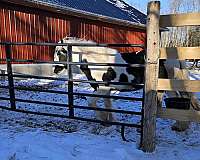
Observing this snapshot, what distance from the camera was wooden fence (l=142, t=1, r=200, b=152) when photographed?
419 centimetres

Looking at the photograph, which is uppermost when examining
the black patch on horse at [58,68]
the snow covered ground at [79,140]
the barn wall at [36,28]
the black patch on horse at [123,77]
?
the barn wall at [36,28]

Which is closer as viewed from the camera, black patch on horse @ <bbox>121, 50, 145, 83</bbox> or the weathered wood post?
the weathered wood post

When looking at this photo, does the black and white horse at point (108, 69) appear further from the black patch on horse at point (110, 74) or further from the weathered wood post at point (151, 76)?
the weathered wood post at point (151, 76)

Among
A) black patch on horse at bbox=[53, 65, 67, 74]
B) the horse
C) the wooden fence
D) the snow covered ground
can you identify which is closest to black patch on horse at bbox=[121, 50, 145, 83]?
the horse

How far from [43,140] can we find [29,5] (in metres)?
9.93

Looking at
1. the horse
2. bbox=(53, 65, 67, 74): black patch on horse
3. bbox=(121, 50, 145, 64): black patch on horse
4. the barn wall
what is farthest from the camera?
the barn wall

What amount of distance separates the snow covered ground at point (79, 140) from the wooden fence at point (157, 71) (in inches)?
15.6

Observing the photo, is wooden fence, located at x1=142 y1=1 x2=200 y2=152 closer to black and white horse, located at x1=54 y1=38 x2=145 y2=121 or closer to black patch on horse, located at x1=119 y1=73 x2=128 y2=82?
black and white horse, located at x1=54 y1=38 x2=145 y2=121

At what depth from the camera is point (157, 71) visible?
434cm

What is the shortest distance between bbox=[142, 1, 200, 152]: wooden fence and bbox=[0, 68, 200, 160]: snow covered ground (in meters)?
0.40

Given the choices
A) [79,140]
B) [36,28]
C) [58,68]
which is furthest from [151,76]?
[36,28]

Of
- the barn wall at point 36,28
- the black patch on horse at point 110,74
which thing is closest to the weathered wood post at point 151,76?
the black patch on horse at point 110,74

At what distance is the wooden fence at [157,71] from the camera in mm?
4188

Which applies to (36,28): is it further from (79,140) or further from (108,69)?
(79,140)
